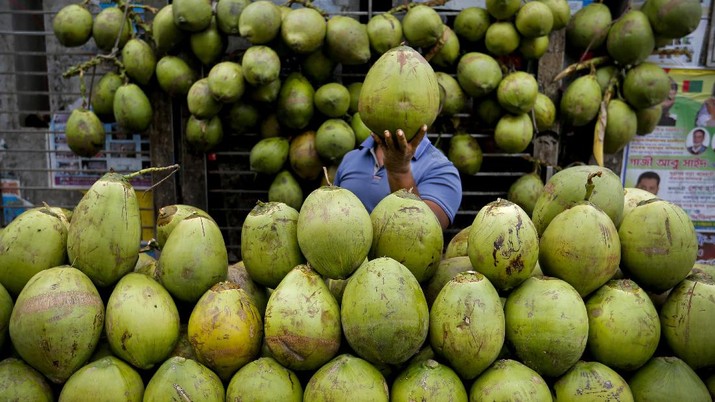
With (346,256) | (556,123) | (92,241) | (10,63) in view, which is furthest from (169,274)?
(10,63)

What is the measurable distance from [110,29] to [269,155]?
1.23m

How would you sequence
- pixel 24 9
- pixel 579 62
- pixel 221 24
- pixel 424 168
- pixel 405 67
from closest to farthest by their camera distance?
1. pixel 405 67
2. pixel 424 168
3. pixel 221 24
4. pixel 579 62
5. pixel 24 9

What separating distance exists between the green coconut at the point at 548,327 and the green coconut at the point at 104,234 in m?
1.12

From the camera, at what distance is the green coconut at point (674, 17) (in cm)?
328

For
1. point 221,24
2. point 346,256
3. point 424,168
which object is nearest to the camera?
point 346,256

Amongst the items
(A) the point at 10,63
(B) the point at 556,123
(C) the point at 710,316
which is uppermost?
(A) the point at 10,63

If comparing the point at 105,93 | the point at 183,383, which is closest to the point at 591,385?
the point at 183,383

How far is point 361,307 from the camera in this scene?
4.85 ft

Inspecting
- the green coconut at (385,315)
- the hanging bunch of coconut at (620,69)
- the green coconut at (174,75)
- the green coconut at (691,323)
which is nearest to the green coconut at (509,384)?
the green coconut at (385,315)

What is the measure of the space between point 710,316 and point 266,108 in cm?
263

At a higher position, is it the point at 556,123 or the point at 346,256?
the point at 556,123

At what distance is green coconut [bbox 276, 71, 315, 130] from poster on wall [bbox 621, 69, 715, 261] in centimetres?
209

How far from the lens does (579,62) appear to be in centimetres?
358

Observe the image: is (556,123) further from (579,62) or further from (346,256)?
(346,256)
